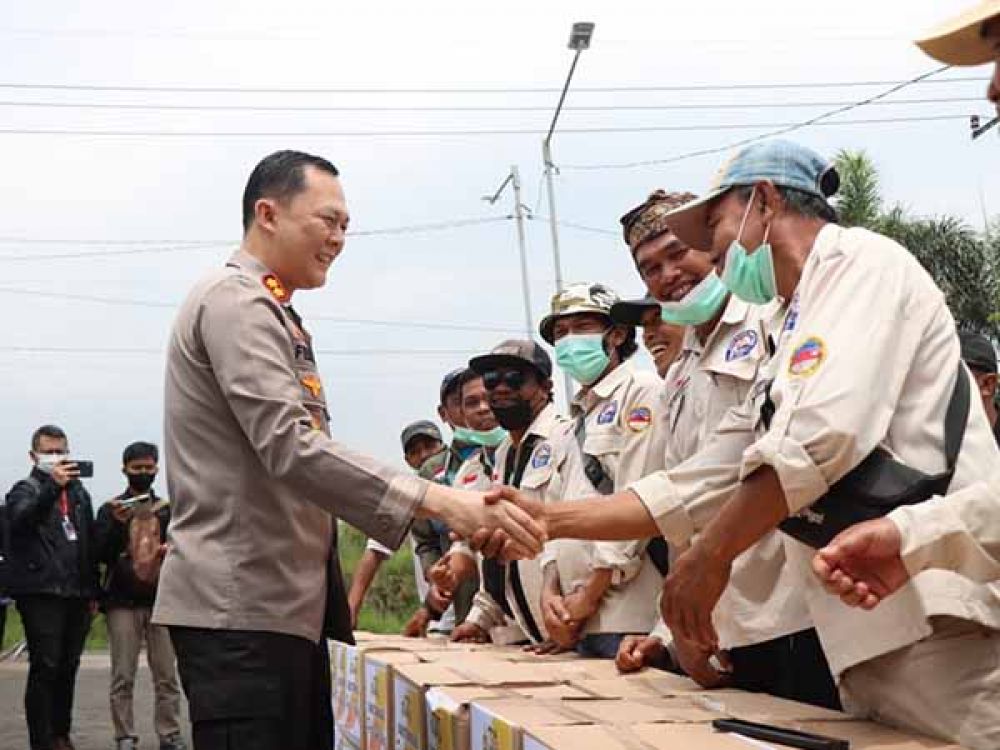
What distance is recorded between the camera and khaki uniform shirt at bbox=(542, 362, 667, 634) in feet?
14.8

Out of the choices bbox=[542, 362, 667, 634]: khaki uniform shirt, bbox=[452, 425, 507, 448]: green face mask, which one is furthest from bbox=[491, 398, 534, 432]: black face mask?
bbox=[452, 425, 507, 448]: green face mask

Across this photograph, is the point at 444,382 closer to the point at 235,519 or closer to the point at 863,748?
the point at 235,519

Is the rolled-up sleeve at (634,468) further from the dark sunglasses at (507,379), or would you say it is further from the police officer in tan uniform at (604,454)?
the dark sunglasses at (507,379)

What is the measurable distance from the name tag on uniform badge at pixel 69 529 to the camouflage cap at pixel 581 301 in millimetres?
4172

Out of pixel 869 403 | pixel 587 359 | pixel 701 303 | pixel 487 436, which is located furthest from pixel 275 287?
pixel 487 436

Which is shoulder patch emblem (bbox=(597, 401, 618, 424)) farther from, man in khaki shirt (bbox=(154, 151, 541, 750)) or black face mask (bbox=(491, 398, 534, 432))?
man in khaki shirt (bbox=(154, 151, 541, 750))

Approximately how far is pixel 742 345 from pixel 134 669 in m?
5.75

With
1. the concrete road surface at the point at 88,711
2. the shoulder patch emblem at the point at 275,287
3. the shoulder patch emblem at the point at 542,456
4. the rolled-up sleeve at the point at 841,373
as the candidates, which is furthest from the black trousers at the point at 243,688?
the concrete road surface at the point at 88,711

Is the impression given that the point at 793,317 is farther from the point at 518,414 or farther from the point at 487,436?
the point at 487,436

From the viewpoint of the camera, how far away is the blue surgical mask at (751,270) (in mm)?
3066

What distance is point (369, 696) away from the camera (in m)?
Answer: 4.32

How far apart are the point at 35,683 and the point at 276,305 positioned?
5.60 m

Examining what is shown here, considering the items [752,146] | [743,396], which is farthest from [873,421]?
[743,396]

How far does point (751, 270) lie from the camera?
10.1 feet
